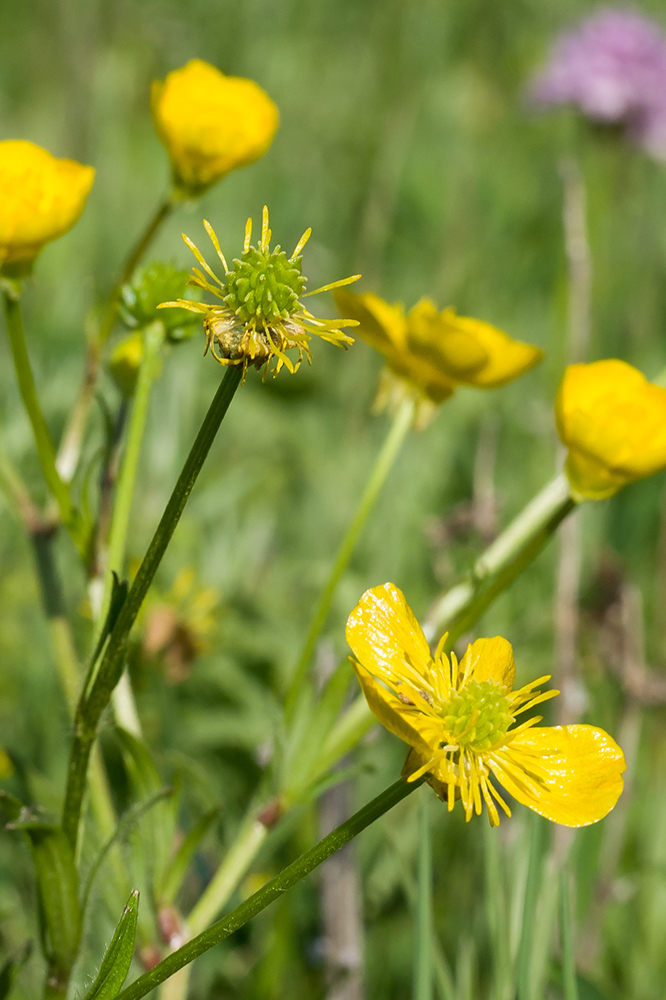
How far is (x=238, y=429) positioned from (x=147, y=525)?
436 millimetres

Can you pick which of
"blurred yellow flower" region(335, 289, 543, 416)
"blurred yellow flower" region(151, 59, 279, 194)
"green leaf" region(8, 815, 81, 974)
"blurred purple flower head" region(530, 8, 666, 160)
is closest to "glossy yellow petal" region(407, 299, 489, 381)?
"blurred yellow flower" region(335, 289, 543, 416)

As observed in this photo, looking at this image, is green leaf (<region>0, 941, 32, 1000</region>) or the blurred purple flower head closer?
green leaf (<region>0, 941, 32, 1000</region>)

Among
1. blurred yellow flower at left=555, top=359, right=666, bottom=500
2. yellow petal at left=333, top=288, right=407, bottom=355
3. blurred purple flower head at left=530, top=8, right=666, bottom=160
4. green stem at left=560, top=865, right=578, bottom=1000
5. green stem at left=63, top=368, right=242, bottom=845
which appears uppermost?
blurred purple flower head at left=530, top=8, right=666, bottom=160

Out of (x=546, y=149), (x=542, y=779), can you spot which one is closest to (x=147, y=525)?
(x=542, y=779)

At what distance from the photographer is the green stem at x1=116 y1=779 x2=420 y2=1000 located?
381mm

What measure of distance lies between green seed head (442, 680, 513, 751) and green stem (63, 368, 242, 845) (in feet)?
0.52

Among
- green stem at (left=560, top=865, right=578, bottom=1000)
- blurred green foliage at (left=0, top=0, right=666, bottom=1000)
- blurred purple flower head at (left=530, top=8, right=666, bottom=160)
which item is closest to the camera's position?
green stem at (left=560, top=865, right=578, bottom=1000)

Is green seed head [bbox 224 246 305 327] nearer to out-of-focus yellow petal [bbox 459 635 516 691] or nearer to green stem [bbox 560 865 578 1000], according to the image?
out-of-focus yellow petal [bbox 459 635 516 691]

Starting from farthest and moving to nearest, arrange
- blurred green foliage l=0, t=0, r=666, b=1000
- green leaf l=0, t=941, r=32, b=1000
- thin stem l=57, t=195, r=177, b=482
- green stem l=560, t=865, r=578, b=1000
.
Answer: blurred green foliage l=0, t=0, r=666, b=1000 → thin stem l=57, t=195, r=177, b=482 → green leaf l=0, t=941, r=32, b=1000 → green stem l=560, t=865, r=578, b=1000

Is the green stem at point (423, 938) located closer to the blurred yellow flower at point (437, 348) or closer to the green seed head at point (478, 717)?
the green seed head at point (478, 717)

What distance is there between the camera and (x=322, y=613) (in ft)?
2.06

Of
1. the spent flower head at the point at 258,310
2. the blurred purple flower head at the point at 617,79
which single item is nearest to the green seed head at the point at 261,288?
the spent flower head at the point at 258,310

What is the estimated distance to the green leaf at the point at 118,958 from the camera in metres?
0.40

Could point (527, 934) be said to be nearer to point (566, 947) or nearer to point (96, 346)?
point (566, 947)
